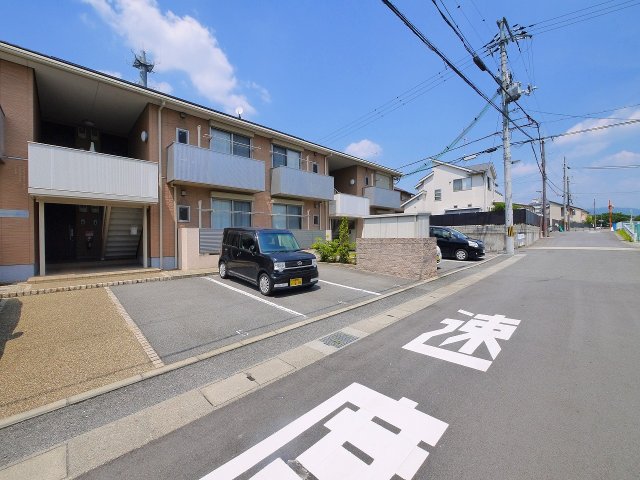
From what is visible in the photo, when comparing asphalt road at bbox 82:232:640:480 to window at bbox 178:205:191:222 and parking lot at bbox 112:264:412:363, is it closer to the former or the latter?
parking lot at bbox 112:264:412:363

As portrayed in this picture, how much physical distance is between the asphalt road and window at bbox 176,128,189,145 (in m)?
11.2

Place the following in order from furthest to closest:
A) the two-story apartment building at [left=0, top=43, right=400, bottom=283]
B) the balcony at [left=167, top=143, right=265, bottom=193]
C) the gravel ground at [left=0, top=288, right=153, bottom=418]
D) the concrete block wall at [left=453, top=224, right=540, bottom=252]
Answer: the concrete block wall at [left=453, top=224, right=540, bottom=252], the balcony at [left=167, top=143, right=265, bottom=193], the two-story apartment building at [left=0, top=43, right=400, bottom=283], the gravel ground at [left=0, top=288, right=153, bottom=418]

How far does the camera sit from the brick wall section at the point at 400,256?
9.77 meters

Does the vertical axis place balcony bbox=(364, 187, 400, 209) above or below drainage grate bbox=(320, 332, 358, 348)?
above

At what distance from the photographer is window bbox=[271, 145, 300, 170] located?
48.8ft

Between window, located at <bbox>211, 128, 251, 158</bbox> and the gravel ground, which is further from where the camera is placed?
window, located at <bbox>211, 128, 251, 158</bbox>

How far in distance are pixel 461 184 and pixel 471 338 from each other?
30.6 metres

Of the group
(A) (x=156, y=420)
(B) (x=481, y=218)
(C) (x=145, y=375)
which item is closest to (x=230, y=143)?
(C) (x=145, y=375)

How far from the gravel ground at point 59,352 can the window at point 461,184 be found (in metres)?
33.0

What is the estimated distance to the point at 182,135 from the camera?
11.7 m

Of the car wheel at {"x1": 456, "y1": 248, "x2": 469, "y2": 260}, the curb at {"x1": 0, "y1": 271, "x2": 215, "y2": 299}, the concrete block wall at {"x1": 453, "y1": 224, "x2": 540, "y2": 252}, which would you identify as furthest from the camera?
the concrete block wall at {"x1": 453, "y1": 224, "x2": 540, "y2": 252}

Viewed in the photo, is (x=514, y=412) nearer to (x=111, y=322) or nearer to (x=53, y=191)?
(x=111, y=322)

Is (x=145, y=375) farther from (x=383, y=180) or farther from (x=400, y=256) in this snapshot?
(x=383, y=180)

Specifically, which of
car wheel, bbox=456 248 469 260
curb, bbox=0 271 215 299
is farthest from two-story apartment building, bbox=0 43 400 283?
car wheel, bbox=456 248 469 260
